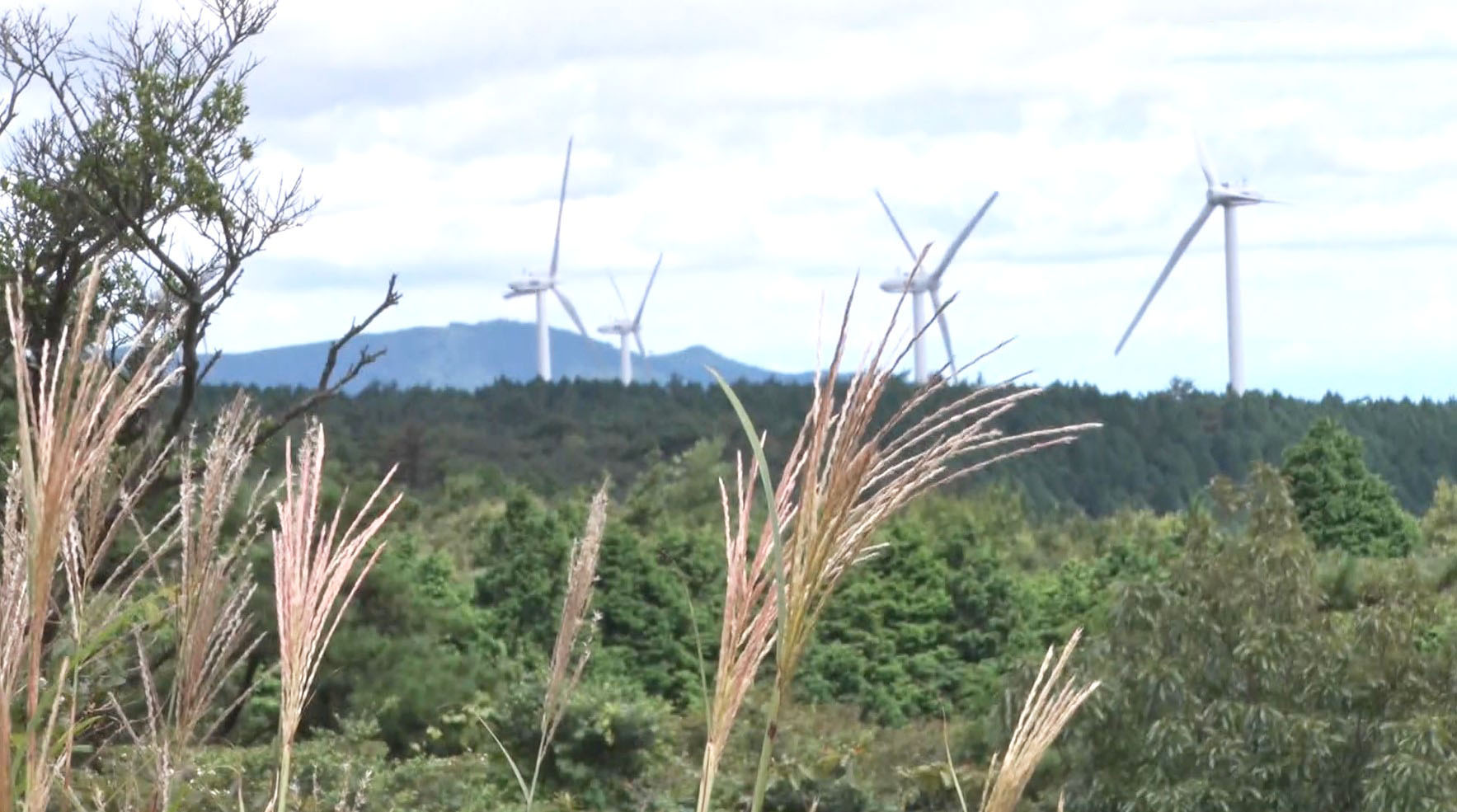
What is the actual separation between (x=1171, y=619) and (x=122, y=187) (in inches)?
273

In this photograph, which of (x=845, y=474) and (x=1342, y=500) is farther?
(x=1342, y=500)

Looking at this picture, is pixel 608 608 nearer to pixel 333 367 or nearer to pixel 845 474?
pixel 333 367

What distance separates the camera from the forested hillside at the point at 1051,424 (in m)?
Result: 52.3

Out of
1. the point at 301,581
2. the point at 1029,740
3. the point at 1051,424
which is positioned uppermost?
the point at 1051,424

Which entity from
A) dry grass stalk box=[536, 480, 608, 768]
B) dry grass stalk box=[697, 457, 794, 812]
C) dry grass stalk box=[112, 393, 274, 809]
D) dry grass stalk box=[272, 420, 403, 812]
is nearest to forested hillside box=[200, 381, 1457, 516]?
dry grass stalk box=[536, 480, 608, 768]

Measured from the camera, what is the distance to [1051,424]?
59.8m

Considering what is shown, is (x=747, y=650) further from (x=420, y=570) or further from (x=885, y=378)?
(x=420, y=570)

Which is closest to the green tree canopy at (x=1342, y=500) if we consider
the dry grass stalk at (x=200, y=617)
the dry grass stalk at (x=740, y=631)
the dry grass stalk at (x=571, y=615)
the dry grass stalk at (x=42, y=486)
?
the dry grass stalk at (x=571, y=615)

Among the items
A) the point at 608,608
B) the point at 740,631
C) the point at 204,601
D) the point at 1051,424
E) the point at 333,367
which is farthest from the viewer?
the point at 1051,424

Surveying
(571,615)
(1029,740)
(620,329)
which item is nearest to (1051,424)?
(620,329)

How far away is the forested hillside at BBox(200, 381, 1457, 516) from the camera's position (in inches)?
2060

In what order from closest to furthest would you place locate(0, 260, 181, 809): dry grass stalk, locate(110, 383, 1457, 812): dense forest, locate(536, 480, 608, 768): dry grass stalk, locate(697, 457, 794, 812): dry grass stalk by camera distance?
1. locate(0, 260, 181, 809): dry grass stalk
2. locate(697, 457, 794, 812): dry grass stalk
3. locate(536, 480, 608, 768): dry grass stalk
4. locate(110, 383, 1457, 812): dense forest

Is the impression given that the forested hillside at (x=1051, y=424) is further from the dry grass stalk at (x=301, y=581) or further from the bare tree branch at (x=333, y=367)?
the dry grass stalk at (x=301, y=581)

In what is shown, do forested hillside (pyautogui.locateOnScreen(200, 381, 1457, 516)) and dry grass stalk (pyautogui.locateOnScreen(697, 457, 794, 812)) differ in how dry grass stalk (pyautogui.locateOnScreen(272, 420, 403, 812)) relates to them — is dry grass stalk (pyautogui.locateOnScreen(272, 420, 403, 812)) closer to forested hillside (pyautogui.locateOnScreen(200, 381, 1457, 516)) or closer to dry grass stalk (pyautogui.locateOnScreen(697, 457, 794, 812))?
dry grass stalk (pyautogui.locateOnScreen(697, 457, 794, 812))
